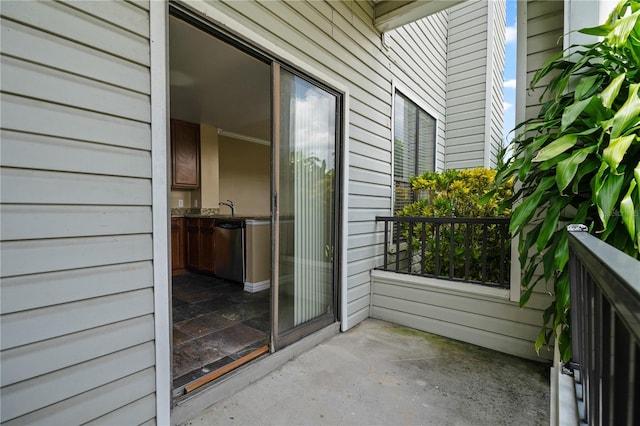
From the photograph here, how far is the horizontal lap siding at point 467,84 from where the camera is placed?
15.8 ft

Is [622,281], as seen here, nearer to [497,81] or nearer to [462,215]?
[462,215]

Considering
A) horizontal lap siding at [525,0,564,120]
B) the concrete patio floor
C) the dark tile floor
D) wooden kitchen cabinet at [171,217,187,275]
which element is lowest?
the concrete patio floor

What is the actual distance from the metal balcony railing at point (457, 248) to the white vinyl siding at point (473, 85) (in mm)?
2328

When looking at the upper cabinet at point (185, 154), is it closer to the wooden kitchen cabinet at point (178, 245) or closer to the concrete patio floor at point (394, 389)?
the wooden kitchen cabinet at point (178, 245)

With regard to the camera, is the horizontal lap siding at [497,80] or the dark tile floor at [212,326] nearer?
the dark tile floor at [212,326]

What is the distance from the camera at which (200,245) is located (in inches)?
177

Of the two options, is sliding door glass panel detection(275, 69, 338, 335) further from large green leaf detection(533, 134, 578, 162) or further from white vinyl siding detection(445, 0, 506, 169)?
white vinyl siding detection(445, 0, 506, 169)

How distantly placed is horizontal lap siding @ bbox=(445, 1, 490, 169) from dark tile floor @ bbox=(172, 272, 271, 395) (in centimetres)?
401

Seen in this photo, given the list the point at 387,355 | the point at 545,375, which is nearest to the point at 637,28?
the point at 545,375

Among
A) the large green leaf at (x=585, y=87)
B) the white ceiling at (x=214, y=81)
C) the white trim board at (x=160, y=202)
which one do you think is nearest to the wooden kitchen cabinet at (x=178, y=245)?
the white ceiling at (x=214, y=81)

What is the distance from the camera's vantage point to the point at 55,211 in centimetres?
115

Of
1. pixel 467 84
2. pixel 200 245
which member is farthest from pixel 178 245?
pixel 467 84

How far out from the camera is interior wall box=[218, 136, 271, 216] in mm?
6101

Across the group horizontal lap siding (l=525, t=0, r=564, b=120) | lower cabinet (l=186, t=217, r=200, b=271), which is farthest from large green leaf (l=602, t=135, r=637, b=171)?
lower cabinet (l=186, t=217, r=200, b=271)
